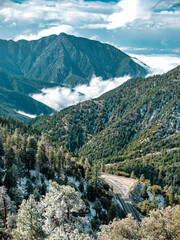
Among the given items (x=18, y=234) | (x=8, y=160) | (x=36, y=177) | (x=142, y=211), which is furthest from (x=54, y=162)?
(x=18, y=234)

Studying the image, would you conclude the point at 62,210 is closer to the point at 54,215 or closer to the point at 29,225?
the point at 54,215

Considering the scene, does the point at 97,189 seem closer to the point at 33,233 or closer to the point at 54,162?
the point at 54,162

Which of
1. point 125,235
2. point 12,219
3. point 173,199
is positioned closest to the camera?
point 125,235

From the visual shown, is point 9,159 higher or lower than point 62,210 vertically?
lower

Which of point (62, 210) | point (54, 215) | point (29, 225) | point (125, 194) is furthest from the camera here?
point (125, 194)

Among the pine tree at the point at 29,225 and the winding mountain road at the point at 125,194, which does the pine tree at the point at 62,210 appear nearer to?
the pine tree at the point at 29,225

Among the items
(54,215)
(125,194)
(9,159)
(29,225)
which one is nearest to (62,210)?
(54,215)

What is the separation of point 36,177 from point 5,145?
21903 mm

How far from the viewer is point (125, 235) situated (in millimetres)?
26891

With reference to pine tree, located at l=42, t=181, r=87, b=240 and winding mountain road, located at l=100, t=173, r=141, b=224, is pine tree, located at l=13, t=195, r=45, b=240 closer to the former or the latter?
pine tree, located at l=42, t=181, r=87, b=240

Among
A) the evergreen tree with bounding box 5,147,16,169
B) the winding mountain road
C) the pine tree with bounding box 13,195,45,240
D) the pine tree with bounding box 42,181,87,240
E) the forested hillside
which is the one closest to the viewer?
the pine tree with bounding box 42,181,87,240

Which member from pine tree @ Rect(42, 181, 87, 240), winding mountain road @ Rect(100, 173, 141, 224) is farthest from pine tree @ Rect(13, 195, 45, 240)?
winding mountain road @ Rect(100, 173, 141, 224)

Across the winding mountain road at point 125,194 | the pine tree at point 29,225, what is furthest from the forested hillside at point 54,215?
the winding mountain road at point 125,194

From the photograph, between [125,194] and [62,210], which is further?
[125,194]
